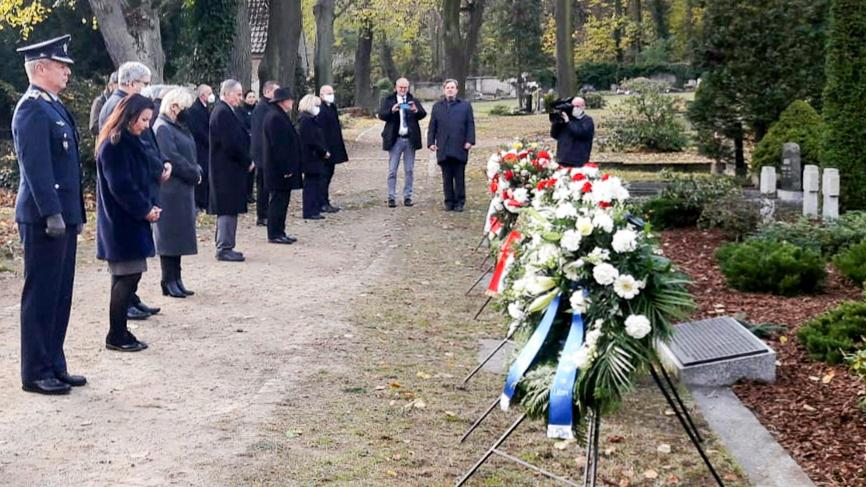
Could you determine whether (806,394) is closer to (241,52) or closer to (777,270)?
(777,270)

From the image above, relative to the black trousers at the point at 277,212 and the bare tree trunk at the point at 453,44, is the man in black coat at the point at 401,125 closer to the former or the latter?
the black trousers at the point at 277,212

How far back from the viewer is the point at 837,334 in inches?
345

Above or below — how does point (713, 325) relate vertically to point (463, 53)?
below

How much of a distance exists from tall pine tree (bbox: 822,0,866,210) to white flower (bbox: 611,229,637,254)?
35.2ft

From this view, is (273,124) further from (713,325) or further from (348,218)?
(713,325)

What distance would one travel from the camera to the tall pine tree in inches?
605

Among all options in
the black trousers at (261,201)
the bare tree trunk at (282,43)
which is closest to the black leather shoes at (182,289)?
the black trousers at (261,201)

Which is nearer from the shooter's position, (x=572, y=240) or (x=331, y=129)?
(x=572, y=240)

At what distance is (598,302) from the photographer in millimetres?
5691

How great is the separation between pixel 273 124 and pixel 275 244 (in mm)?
1560

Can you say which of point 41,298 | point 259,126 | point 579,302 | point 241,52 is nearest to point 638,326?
point 579,302

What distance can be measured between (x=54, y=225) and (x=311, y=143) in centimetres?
1013

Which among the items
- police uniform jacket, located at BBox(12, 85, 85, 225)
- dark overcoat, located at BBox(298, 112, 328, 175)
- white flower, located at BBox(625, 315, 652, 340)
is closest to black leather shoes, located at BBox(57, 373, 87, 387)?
police uniform jacket, located at BBox(12, 85, 85, 225)

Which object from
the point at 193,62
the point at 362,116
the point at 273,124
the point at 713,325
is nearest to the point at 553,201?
the point at 713,325
